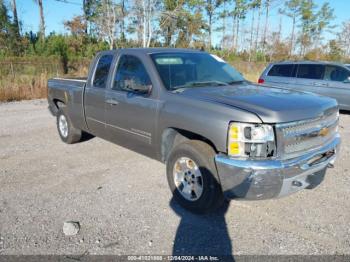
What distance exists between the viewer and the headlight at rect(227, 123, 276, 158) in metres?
2.85

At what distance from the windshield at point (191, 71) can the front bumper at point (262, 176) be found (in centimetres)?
134

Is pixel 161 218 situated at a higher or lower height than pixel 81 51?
lower

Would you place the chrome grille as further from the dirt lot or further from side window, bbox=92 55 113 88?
side window, bbox=92 55 113 88

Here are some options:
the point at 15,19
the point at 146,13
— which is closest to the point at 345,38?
the point at 146,13

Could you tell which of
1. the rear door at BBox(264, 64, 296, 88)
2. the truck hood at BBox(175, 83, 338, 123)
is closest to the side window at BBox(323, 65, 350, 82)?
the rear door at BBox(264, 64, 296, 88)

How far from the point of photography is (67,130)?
6.11 meters

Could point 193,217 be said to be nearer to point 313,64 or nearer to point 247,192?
point 247,192

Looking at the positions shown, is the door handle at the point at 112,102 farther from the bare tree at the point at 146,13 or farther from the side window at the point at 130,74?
the bare tree at the point at 146,13

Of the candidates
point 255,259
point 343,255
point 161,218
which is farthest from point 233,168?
point 343,255

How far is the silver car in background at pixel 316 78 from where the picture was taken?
374 inches

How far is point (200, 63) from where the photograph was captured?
4.43m

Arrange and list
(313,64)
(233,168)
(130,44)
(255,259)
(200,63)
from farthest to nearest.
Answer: (130,44) → (313,64) → (200,63) → (233,168) → (255,259)

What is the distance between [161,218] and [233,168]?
1073 millimetres

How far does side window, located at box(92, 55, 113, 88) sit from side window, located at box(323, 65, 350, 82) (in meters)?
7.86
